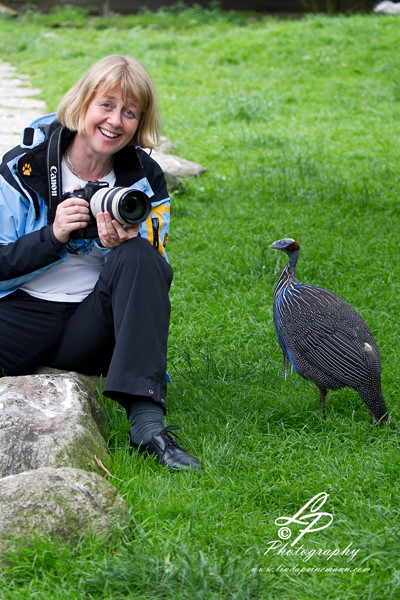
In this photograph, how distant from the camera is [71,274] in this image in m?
3.43

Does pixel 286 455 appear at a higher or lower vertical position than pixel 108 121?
lower

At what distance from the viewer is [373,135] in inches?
345

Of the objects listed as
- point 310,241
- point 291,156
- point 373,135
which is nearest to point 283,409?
point 310,241

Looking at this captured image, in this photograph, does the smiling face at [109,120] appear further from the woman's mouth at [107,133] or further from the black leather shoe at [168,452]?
the black leather shoe at [168,452]

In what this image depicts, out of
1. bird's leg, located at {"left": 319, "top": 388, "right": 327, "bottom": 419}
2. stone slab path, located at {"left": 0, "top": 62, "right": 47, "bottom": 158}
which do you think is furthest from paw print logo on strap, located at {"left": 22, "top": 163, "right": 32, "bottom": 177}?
stone slab path, located at {"left": 0, "top": 62, "right": 47, "bottom": 158}

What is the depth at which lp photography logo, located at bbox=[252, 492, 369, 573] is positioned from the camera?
8.04 ft

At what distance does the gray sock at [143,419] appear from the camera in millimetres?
3086

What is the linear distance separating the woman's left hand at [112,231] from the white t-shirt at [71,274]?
188 mm

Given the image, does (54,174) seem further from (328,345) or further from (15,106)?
(15,106)

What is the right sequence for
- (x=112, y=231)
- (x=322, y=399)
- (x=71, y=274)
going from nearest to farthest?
(x=112, y=231)
(x=71, y=274)
(x=322, y=399)

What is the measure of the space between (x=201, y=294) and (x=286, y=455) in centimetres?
194

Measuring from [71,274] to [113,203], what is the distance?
21.2 inches

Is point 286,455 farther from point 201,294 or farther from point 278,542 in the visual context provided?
point 201,294

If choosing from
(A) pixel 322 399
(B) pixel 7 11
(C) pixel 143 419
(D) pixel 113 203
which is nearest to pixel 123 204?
(D) pixel 113 203
